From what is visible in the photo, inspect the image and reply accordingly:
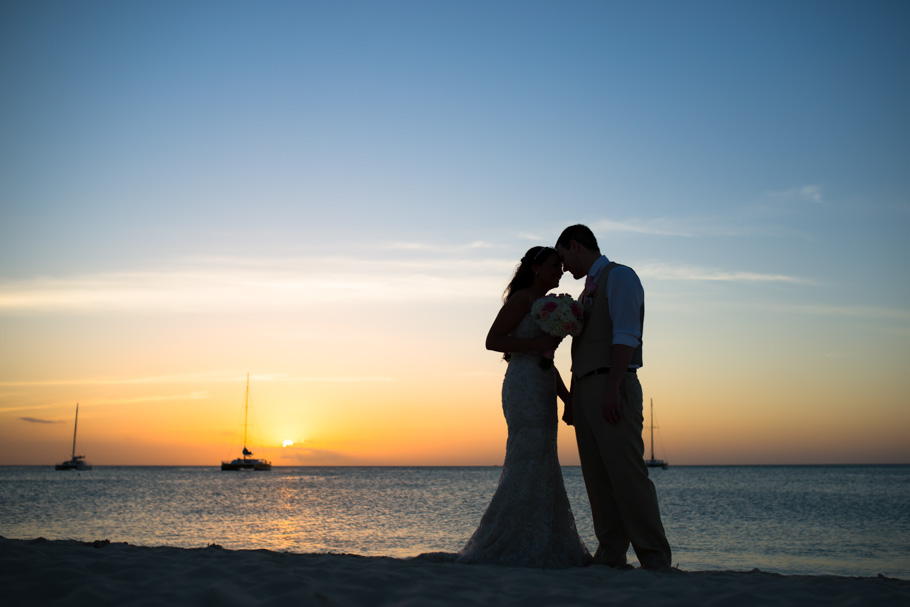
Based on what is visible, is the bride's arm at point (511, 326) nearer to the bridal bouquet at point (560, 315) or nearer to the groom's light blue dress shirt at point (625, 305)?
the bridal bouquet at point (560, 315)

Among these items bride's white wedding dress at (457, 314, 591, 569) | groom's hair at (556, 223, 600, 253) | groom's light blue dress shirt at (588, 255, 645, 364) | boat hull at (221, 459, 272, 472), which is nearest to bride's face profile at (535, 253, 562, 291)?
groom's hair at (556, 223, 600, 253)

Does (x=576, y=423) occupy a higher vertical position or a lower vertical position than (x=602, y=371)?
lower

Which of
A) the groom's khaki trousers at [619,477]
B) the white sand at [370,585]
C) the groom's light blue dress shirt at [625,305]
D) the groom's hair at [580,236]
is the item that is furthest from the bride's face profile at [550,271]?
the white sand at [370,585]

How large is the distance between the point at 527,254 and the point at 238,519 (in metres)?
19.8

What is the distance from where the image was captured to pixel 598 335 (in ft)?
16.2

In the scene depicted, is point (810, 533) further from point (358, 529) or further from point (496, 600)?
point (496, 600)

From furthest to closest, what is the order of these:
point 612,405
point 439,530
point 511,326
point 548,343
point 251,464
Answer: point 251,464, point 439,530, point 511,326, point 548,343, point 612,405

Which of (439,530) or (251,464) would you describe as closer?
(439,530)

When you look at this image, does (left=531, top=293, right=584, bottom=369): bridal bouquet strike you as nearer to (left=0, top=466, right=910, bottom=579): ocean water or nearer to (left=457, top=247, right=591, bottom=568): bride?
(left=457, top=247, right=591, bottom=568): bride

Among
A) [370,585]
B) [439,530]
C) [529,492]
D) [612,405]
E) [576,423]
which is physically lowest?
[439,530]

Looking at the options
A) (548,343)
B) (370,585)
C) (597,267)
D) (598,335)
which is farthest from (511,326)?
(370,585)

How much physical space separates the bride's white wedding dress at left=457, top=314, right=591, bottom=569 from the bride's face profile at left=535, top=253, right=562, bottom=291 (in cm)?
35

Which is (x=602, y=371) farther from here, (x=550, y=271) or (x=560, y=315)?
(x=550, y=271)

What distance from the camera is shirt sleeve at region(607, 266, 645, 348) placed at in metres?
4.68
